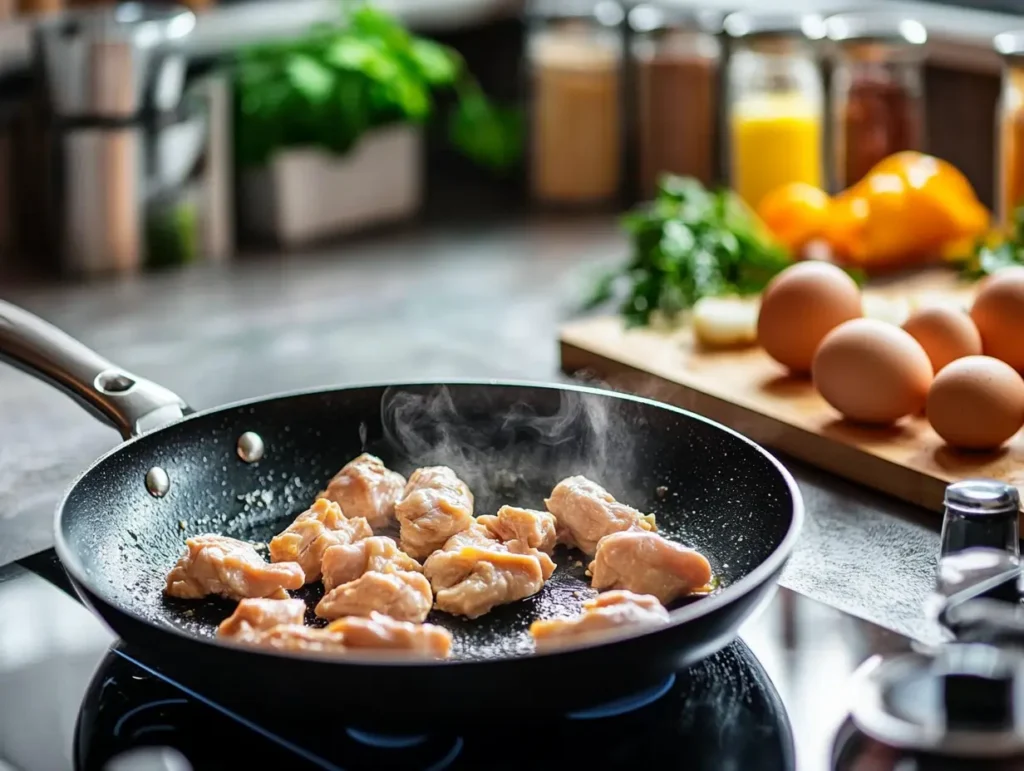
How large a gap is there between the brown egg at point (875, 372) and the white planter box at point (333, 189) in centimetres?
111

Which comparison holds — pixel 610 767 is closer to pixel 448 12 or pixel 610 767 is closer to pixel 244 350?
pixel 244 350

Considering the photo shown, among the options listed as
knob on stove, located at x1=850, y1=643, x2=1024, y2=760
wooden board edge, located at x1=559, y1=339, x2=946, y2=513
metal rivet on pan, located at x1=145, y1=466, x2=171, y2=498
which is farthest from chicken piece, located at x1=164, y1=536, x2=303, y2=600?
wooden board edge, located at x1=559, y1=339, x2=946, y2=513

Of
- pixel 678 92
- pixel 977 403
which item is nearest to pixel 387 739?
pixel 977 403

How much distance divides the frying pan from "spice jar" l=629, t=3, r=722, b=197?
1.05 metres

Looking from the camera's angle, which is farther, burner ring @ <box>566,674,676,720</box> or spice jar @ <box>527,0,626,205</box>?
spice jar @ <box>527,0,626,205</box>

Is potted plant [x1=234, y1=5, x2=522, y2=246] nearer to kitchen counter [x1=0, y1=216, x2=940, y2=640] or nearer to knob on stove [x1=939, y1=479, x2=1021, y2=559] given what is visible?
kitchen counter [x1=0, y1=216, x2=940, y2=640]

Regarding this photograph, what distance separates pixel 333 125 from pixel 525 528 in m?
1.24

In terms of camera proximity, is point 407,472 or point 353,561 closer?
point 353,561

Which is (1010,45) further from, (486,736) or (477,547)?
(486,736)

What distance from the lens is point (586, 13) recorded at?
2.24 meters

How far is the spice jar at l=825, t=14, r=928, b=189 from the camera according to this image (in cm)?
191

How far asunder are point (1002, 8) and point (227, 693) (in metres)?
1.74

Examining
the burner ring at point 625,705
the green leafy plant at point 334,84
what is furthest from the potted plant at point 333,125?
the burner ring at point 625,705

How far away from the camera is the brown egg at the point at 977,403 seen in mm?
1191
